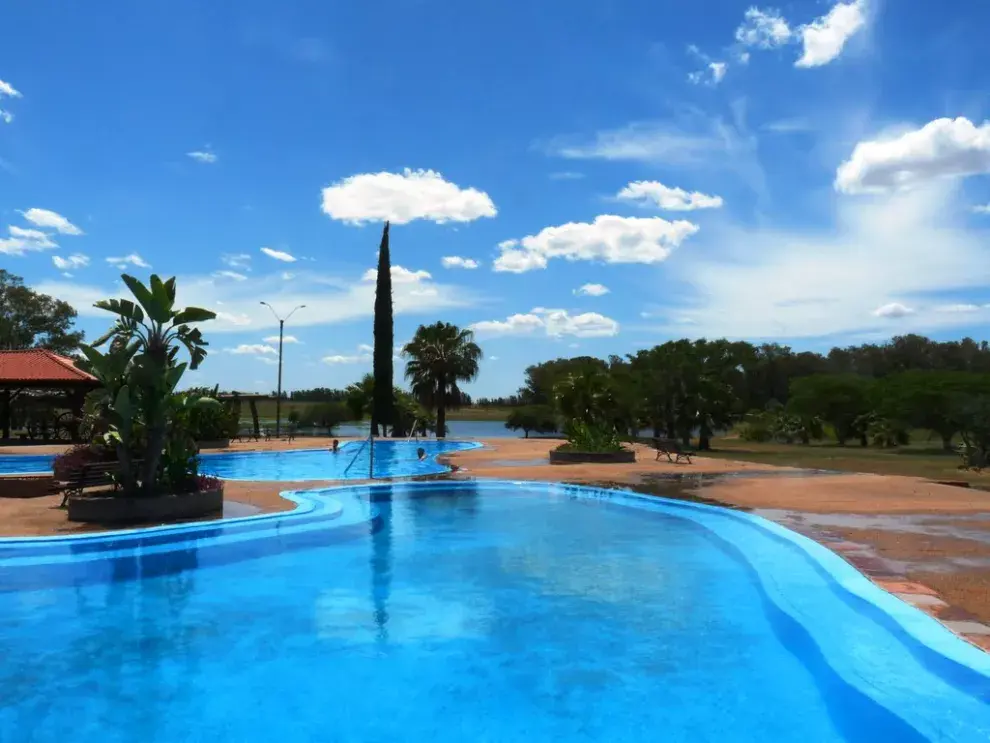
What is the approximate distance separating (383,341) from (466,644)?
135 feet

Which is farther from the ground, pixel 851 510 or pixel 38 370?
pixel 38 370

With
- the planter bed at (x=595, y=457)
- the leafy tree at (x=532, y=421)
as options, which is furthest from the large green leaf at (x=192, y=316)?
the leafy tree at (x=532, y=421)

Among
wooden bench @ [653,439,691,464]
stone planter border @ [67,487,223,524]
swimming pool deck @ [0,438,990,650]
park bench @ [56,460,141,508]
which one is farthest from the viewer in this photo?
wooden bench @ [653,439,691,464]

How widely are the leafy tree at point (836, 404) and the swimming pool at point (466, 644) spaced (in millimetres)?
43223

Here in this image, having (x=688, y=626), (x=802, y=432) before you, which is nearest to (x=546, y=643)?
(x=688, y=626)

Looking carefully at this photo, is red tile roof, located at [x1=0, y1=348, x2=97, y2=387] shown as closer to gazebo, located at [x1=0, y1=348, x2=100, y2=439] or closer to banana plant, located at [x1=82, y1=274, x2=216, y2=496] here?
gazebo, located at [x1=0, y1=348, x2=100, y2=439]

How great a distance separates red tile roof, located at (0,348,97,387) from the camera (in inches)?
1313

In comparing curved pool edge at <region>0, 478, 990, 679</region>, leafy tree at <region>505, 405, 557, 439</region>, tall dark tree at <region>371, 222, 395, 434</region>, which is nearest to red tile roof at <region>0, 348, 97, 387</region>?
tall dark tree at <region>371, 222, 395, 434</region>

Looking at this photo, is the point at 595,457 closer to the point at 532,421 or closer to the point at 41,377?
A: the point at 41,377

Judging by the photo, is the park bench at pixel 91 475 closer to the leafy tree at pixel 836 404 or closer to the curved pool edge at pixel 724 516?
the curved pool edge at pixel 724 516

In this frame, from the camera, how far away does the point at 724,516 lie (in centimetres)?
1321

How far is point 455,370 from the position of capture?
46.5 m

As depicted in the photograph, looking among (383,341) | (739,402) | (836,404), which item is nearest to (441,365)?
(383,341)

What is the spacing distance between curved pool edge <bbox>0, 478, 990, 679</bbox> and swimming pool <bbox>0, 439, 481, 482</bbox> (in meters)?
3.22
